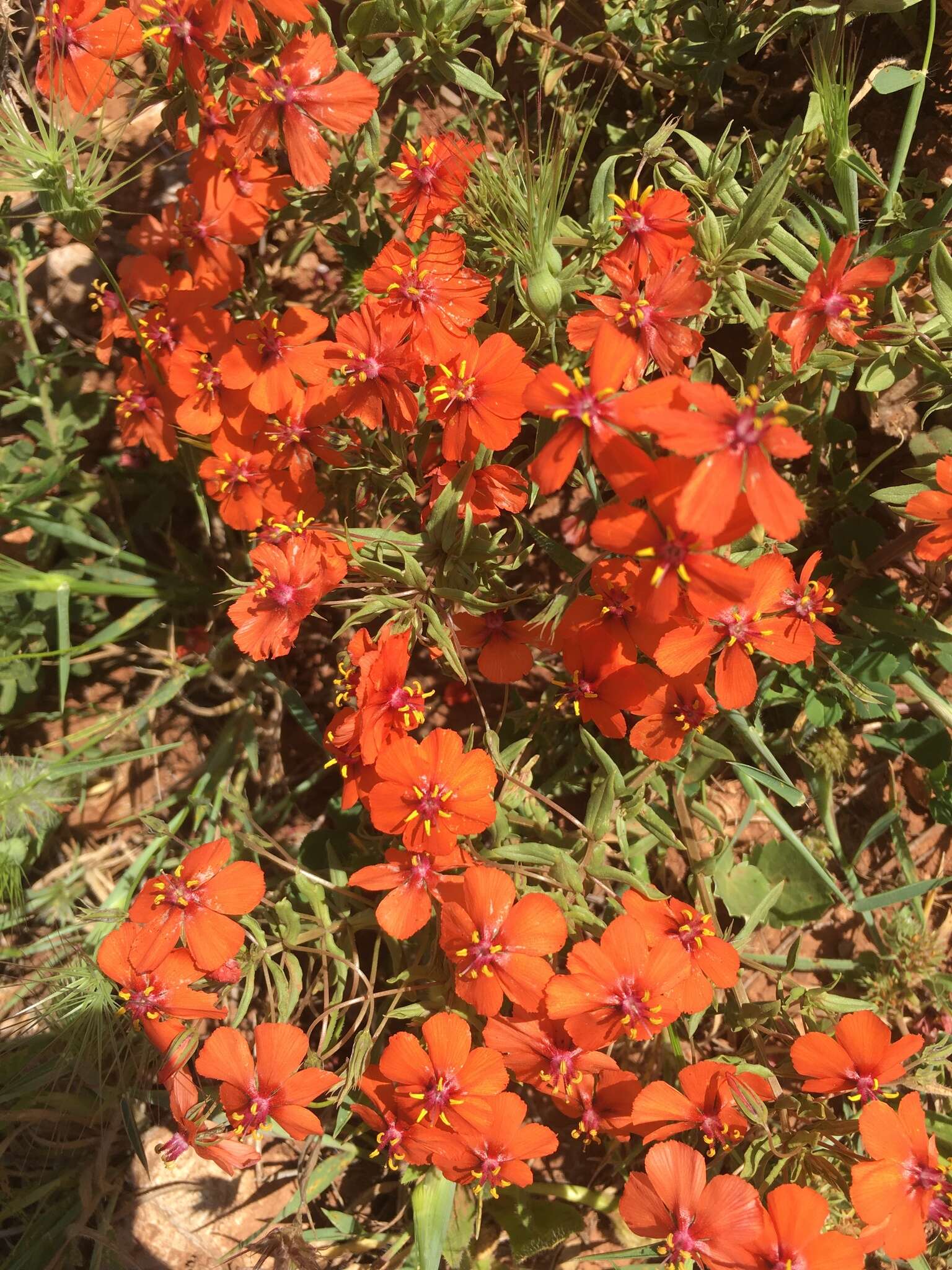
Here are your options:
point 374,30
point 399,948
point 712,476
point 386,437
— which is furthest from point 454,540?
point 374,30

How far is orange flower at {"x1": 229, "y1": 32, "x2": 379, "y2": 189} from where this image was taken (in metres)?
1.98

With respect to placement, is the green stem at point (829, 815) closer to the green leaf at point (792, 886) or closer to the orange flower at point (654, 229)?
the green leaf at point (792, 886)

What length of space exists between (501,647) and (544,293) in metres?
0.82

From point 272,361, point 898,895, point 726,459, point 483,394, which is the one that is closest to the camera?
point 726,459

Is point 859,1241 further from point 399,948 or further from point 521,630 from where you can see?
point 521,630

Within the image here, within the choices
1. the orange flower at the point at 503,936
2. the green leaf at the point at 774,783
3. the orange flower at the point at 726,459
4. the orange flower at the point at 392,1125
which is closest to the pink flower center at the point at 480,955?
the orange flower at the point at 503,936

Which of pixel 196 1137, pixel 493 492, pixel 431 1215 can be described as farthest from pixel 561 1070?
pixel 493 492

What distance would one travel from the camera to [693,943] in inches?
79.5

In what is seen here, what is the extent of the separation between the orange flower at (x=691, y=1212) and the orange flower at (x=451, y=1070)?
346 millimetres

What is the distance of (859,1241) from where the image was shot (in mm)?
1798

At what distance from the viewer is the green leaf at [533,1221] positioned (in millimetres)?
2596

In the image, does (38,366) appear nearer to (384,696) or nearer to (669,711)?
(384,696)

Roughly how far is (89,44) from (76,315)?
1.42 metres

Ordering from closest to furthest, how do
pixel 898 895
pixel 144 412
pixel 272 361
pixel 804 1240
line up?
pixel 804 1240 < pixel 272 361 < pixel 898 895 < pixel 144 412
